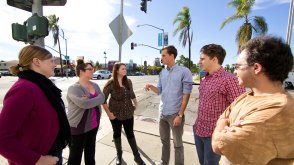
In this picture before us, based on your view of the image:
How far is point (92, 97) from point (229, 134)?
7.69 ft

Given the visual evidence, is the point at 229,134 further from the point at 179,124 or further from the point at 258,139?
the point at 179,124

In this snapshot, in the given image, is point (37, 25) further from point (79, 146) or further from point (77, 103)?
point (79, 146)

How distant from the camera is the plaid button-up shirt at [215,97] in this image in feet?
8.18

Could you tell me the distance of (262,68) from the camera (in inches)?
51.3

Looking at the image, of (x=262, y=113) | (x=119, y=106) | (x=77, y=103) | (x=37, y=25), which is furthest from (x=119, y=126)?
(x=262, y=113)

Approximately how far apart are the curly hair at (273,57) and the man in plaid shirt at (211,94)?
3.85ft

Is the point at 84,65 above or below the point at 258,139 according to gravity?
above

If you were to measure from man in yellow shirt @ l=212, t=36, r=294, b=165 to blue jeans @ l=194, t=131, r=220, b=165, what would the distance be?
1279mm

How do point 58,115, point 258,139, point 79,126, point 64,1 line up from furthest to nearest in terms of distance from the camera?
1. point 64,1
2. point 79,126
3. point 58,115
4. point 258,139

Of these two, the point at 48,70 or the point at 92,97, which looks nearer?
the point at 48,70

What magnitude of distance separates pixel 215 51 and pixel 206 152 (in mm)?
1232

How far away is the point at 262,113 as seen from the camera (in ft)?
3.82

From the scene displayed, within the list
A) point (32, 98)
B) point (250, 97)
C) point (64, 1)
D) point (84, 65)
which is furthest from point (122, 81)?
point (250, 97)

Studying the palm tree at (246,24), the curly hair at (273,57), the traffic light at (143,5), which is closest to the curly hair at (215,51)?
the curly hair at (273,57)
